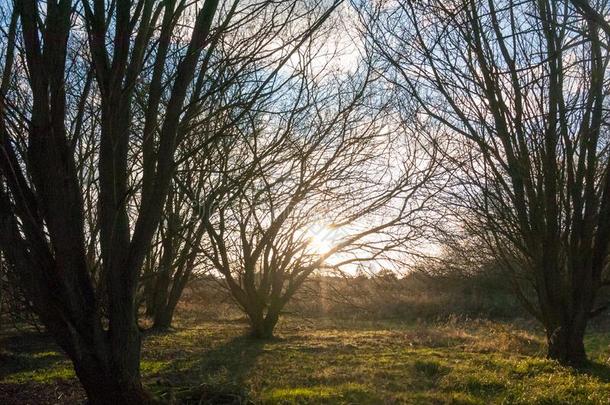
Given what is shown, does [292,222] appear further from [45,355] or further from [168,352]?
[45,355]

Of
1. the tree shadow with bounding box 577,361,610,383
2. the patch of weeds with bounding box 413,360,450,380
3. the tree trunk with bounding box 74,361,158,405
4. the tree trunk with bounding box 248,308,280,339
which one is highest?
the tree trunk with bounding box 248,308,280,339

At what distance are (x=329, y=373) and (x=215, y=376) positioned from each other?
1.68 metres

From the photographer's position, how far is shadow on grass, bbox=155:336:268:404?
6.02 meters

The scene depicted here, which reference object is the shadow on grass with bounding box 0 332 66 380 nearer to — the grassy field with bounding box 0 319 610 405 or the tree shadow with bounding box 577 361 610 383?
the grassy field with bounding box 0 319 610 405

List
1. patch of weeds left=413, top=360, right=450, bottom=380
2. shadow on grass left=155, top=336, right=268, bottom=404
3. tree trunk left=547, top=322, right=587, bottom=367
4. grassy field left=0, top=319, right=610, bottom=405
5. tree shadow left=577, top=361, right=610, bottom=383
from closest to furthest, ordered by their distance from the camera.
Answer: shadow on grass left=155, top=336, right=268, bottom=404 < grassy field left=0, top=319, right=610, bottom=405 < tree shadow left=577, top=361, right=610, bottom=383 < patch of weeds left=413, top=360, right=450, bottom=380 < tree trunk left=547, top=322, right=587, bottom=367

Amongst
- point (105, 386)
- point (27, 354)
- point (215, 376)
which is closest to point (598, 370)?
point (215, 376)

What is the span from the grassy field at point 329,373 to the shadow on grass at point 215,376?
2cm

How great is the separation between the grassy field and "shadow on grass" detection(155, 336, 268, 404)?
0.6 inches

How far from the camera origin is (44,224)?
5.32m

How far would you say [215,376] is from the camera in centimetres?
867

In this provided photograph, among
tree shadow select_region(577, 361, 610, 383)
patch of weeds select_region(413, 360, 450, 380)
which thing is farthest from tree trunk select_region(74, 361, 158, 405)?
tree shadow select_region(577, 361, 610, 383)

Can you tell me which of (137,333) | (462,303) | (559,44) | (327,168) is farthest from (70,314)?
(462,303)

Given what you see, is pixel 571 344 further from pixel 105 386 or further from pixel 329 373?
pixel 105 386

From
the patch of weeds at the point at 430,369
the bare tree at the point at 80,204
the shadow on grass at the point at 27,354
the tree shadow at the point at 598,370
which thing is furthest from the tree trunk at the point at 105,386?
the tree shadow at the point at 598,370
